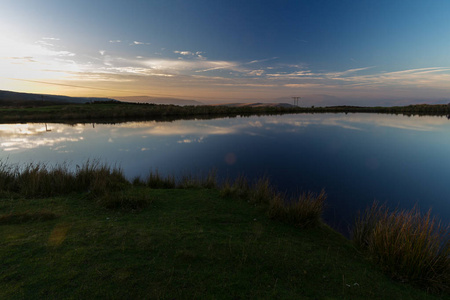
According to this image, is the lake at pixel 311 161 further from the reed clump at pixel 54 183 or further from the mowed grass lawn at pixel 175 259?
the reed clump at pixel 54 183

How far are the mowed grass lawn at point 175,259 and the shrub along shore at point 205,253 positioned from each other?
16 mm

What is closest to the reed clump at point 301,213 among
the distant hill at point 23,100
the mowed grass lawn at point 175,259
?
the mowed grass lawn at point 175,259

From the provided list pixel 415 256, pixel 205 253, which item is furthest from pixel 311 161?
pixel 205 253

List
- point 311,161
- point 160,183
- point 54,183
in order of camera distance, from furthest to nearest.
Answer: point 311,161
point 160,183
point 54,183

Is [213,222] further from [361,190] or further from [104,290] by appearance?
[361,190]

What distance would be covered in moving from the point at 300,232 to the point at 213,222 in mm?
2012

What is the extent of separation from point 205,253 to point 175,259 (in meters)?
0.50

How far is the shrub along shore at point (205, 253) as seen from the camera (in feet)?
8.79

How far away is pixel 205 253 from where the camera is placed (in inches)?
133

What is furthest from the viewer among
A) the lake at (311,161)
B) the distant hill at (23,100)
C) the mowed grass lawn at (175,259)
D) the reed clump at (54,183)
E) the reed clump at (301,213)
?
the distant hill at (23,100)

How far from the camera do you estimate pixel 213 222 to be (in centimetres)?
474

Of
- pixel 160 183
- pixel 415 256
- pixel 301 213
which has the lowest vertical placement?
pixel 160 183

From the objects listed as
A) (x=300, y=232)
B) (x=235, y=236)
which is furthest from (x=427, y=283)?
(x=235, y=236)

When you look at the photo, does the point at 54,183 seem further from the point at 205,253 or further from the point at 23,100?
the point at 23,100
